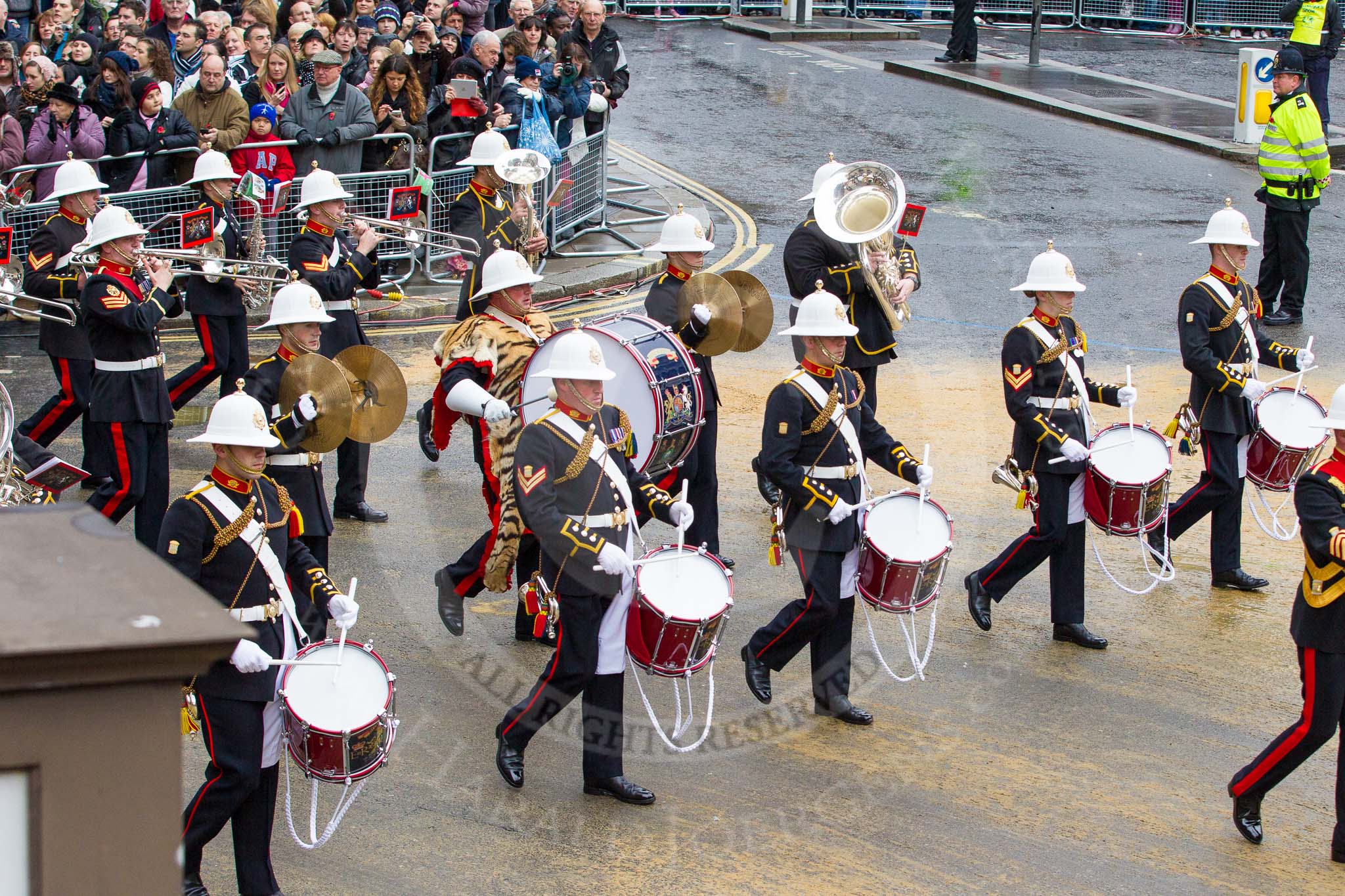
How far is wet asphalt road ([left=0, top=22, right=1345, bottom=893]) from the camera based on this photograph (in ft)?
20.3

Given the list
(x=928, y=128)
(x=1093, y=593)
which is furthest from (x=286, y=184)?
(x=928, y=128)

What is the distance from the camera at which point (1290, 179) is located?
43.6 ft

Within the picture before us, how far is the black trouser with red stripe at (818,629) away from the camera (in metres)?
7.32

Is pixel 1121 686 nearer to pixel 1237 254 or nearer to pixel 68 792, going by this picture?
pixel 1237 254

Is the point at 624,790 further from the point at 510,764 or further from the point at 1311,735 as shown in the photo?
the point at 1311,735

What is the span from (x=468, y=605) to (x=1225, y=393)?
417cm

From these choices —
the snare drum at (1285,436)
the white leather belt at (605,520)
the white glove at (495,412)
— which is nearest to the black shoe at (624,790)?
the white leather belt at (605,520)

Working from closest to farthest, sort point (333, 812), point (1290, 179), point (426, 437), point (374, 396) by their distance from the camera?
point (333, 812)
point (374, 396)
point (426, 437)
point (1290, 179)

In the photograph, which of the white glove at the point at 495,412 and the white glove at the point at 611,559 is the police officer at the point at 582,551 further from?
the white glove at the point at 495,412

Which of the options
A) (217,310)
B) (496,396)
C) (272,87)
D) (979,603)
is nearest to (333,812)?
(496,396)

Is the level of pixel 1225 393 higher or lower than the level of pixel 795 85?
lower

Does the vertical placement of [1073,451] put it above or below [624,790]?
above

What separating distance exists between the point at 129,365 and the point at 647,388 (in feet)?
9.22

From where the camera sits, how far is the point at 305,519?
7.42 m
